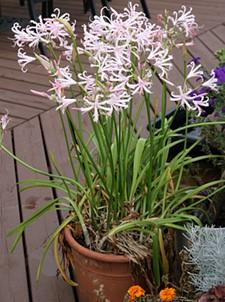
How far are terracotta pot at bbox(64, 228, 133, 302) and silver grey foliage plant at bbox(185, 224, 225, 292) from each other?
0.71ft

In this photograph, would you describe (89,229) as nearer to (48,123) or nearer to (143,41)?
(143,41)

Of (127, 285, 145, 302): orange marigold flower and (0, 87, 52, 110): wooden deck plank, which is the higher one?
(0, 87, 52, 110): wooden deck plank

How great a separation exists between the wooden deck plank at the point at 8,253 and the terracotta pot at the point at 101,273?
0.30m

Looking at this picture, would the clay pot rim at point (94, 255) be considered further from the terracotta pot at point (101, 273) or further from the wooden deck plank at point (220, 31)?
the wooden deck plank at point (220, 31)

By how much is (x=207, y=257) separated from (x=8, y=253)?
3.06ft

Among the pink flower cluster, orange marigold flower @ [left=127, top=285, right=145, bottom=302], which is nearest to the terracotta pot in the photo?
orange marigold flower @ [left=127, top=285, right=145, bottom=302]

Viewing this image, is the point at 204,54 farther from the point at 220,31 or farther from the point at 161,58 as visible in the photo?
the point at 161,58

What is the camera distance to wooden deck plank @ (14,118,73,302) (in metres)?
2.17

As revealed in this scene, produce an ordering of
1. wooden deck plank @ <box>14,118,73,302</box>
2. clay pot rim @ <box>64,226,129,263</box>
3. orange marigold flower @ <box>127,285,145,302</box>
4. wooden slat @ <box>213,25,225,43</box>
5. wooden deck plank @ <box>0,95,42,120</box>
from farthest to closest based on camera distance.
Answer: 1. wooden slat @ <box>213,25,225,43</box>
2. wooden deck plank @ <box>0,95,42,120</box>
3. wooden deck plank @ <box>14,118,73,302</box>
4. clay pot rim @ <box>64,226,129,263</box>
5. orange marigold flower @ <box>127,285,145,302</box>

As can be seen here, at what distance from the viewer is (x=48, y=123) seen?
10.7ft

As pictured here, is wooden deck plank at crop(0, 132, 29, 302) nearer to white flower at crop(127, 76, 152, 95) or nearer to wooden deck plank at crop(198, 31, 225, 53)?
white flower at crop(127, 76, 152, 95)

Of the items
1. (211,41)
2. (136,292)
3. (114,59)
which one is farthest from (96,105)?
(211,41)

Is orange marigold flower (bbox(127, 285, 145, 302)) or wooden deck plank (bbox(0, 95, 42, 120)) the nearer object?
orange marigold flower (bbox(127, 285, 145, 302))

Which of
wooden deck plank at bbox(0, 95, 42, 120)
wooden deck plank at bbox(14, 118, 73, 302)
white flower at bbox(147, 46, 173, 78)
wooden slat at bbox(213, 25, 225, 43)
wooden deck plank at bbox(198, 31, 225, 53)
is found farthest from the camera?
wooden slat at bbox(213, 25, 225, 43)
